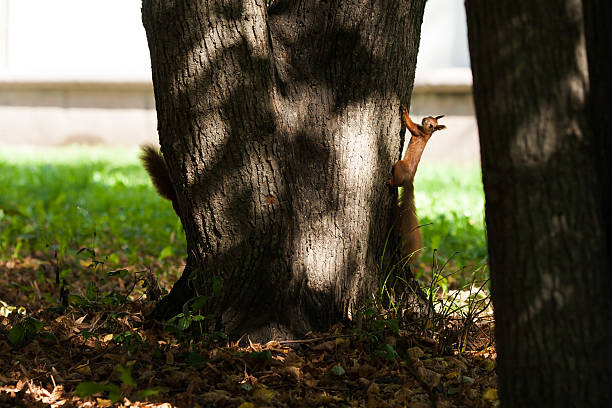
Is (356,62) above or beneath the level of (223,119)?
above

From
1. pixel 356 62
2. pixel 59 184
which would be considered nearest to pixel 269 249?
pixel 356 62

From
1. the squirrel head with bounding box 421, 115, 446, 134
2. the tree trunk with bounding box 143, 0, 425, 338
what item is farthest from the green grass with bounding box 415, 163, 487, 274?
the tree trunk with bounding box 143, 0, 425, 338

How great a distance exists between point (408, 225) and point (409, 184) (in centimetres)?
19

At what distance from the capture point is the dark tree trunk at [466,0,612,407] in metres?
1.72

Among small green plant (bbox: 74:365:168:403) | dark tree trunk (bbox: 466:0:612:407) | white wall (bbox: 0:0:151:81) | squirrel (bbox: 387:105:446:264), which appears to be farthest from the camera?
white wall (bbox: 0:0:151:81)

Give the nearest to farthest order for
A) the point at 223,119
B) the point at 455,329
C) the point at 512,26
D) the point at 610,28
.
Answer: the point at 512,26 < the point at 610,28 < the point at 223,119 < the point at 455,329

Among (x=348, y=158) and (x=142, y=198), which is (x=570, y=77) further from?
(x=142, y=198)

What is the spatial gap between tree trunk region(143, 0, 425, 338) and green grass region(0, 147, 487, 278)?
4.11ft

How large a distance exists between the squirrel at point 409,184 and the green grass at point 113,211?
1.57m

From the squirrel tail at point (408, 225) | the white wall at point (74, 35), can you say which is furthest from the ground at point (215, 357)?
the white wall at point (74, 35)

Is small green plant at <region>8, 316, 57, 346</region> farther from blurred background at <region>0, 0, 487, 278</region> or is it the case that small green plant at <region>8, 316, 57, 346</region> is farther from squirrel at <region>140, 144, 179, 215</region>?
blurred background at <region>0, 0, 487, 278</region>

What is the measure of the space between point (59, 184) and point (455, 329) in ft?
16.4

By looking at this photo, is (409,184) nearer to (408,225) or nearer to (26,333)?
(408,225)

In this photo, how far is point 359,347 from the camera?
106 inches
